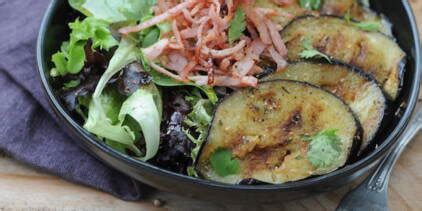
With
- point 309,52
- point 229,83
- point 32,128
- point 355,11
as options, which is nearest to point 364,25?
point 355,11

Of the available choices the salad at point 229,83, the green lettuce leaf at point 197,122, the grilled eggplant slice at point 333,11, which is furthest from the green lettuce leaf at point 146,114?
the grilled eggplant slice at point 333,11

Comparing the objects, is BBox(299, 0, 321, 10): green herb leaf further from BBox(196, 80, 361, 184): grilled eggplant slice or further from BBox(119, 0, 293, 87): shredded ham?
BBox(196, 80, 361, 184): grilled eggplant slice

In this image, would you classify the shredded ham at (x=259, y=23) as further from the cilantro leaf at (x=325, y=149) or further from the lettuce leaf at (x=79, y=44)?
the lettuce leaf at (x=79, y=44)

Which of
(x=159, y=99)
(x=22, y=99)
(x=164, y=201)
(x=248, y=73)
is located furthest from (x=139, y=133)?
(x=22, y=99)

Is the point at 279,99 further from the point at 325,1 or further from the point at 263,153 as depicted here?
the point at 325,1

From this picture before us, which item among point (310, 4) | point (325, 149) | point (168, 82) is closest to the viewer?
point (325, 149)

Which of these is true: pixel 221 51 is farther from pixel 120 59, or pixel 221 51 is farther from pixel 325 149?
pixel 325 149

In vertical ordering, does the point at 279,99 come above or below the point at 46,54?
above
